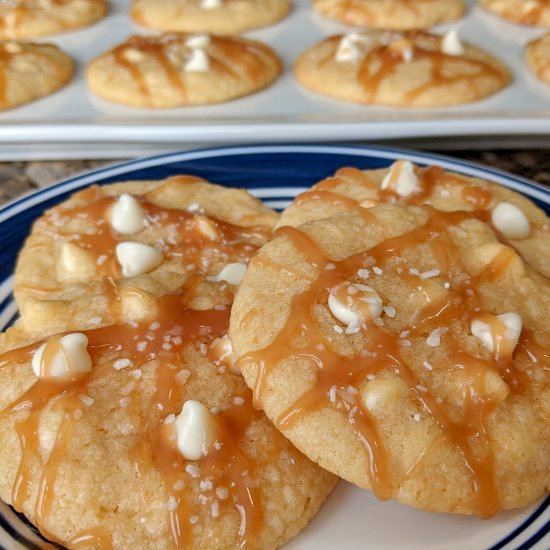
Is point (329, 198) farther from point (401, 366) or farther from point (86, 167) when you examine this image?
point (86, 167)

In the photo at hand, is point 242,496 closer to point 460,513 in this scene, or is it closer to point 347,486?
point 347,486

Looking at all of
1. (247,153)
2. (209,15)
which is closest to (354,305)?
(247,153)

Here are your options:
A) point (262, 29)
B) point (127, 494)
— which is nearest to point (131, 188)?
point (127, 494)

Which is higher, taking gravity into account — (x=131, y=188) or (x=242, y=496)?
(x=242, y=496)

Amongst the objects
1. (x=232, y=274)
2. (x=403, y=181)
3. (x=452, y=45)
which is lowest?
(x=452, y=45)

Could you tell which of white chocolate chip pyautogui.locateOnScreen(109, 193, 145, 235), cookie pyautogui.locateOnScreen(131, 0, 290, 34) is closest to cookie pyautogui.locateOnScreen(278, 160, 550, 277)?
white chocolate chip pyautogui.locateOnScreen(109, 193, 145, 235)

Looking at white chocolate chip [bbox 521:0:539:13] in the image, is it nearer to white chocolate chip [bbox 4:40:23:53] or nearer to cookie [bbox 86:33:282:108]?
cookie [bbox 86:33:282:108]

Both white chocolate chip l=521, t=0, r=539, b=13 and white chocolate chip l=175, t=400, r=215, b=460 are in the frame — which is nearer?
white chocolate chip l=175, t=400, r=215, b=460
